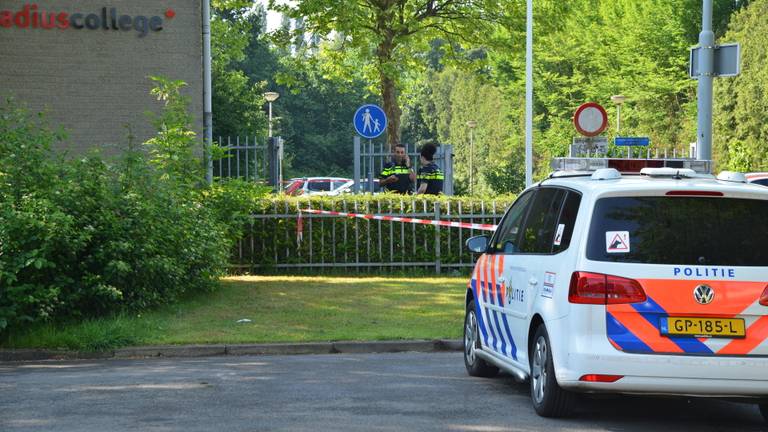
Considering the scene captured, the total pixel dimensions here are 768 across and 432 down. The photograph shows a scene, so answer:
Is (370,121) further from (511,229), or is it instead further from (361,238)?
(511,229)

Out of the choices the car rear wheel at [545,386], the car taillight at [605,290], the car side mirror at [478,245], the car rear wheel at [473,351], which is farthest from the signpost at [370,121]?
the car taillight at [605,290]

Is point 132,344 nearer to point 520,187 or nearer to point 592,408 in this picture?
point 592,408

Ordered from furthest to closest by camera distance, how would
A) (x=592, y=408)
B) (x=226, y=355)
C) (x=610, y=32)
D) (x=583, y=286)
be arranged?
1. (x=610, y=32)
2. (x=226, y=355)
3. (x=592, y=408)
4. (x=583, y=286)

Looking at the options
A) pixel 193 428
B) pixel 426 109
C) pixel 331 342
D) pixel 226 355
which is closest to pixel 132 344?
pixel 226 355

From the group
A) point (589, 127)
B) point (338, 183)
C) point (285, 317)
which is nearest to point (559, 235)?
point (285, 317)

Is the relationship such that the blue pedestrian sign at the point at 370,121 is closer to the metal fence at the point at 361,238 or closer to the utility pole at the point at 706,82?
the metal fence at the point at 361,238

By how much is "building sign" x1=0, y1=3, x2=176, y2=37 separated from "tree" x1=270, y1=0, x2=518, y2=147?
717 centimetres

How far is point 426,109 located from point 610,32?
3991cm

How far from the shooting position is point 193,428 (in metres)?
7.58

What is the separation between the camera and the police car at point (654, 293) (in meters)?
7.26

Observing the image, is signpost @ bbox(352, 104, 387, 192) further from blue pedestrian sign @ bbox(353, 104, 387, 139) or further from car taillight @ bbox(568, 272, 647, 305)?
car taillight @ bbox(568, 272, 647, 305)

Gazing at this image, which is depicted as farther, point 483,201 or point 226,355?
point 483,201

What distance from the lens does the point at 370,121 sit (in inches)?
899

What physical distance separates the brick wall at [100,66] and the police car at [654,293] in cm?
1457
